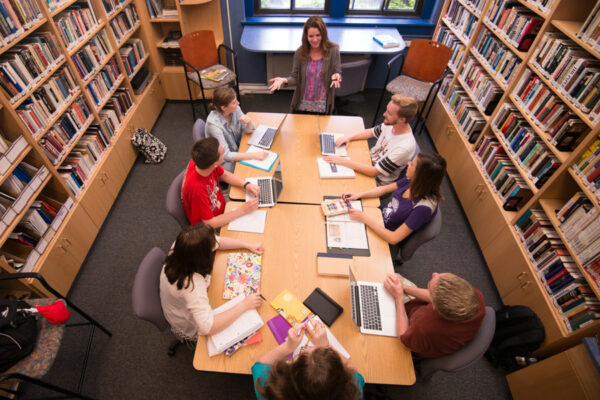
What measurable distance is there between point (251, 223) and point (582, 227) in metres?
2.09

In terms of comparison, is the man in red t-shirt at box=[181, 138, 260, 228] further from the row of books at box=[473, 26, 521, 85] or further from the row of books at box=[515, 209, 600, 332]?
the row of books at box=[473, 26, 521, 85]

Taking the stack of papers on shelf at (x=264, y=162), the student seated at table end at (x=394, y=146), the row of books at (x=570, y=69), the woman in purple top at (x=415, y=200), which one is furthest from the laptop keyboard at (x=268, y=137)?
the row of books at (x=570, y=69)

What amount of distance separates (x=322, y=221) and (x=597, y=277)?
65.6 inches

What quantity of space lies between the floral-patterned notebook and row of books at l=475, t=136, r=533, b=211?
2.20 m

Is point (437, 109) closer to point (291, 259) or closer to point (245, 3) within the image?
point (245, 3)

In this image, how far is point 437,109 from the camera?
4.01m

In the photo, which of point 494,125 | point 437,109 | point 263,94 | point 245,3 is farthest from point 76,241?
point 437,109

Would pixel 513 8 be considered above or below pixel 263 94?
above

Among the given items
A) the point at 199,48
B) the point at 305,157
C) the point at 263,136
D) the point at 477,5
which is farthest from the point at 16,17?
the point at 477,5

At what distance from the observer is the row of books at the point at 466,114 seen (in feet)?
10.5

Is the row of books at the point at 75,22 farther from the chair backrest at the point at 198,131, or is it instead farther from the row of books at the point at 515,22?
the row of books at the point at 515,22

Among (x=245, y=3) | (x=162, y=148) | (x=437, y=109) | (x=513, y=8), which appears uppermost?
(x=513, y=8)

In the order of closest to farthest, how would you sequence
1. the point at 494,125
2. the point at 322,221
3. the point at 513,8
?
the point at 322,221 → the point at 513,8 → the point at 494,125

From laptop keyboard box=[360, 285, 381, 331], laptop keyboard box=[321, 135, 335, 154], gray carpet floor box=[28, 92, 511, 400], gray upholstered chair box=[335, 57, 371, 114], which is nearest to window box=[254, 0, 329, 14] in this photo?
gray upholstered chair box=[335, 57, 371, 114]
